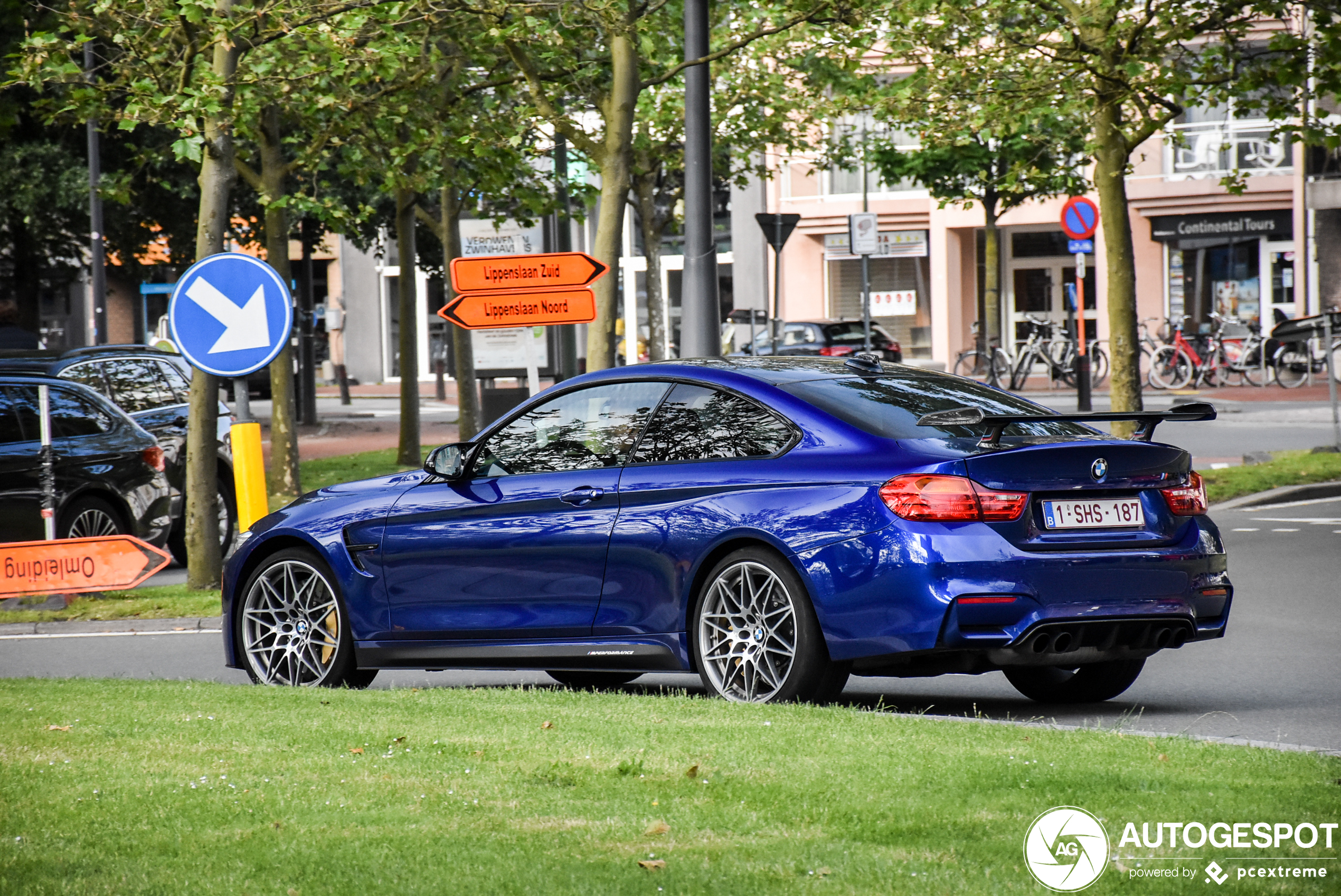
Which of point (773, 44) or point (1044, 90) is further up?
point (773, 44)

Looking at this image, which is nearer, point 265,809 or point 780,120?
point 265,809

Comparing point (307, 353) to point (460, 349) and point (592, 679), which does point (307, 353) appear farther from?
point (592, 679)

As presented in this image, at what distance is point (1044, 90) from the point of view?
1800 centimetres

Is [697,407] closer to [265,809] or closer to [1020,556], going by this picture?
[1020,556]

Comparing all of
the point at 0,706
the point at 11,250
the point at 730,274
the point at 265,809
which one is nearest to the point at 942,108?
the point at 0,706

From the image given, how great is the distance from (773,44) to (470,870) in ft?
82.7

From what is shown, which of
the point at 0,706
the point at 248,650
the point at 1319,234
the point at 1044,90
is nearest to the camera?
the point at 0,706

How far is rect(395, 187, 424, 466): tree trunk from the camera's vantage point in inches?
926

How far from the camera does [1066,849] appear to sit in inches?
171

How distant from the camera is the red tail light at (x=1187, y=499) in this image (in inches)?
281

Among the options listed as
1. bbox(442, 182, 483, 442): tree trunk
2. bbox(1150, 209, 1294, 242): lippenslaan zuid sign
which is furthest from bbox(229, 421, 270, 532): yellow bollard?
bbox(1150, 209, 1294, 242): lippenslaan zuid sign

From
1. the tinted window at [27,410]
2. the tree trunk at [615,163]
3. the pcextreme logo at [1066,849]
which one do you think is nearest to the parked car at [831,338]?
the tree trunk at [615,163]

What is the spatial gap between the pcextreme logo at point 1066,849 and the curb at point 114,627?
8213 millimetres

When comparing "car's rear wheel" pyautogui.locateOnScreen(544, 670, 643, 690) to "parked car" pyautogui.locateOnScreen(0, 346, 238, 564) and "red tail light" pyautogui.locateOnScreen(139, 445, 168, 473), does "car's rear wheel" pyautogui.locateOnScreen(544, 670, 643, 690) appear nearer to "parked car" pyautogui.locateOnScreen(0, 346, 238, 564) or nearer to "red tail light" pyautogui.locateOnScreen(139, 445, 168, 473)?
"red tail light" pyautogui.locateOnScreen(139, 445, 168, 473)
